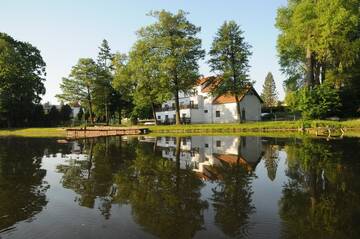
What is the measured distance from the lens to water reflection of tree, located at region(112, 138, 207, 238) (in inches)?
275

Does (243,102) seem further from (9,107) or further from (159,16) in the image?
(9,107)

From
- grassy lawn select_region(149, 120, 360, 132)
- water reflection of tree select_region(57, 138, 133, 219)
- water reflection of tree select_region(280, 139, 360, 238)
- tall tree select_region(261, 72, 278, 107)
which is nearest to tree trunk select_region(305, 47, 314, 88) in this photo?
grassy lawn select_region(149, 120, 360, 132)

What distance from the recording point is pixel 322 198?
8.96 metres

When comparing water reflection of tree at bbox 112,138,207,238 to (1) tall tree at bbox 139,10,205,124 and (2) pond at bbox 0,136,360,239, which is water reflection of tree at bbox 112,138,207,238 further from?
(1) tall tree at bbox 139,10,205,124

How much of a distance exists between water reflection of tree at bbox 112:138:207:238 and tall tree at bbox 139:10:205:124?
34.0 meters

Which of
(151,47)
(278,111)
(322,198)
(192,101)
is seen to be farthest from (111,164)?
(278,111)

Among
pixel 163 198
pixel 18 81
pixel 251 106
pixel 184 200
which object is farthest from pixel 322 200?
pixel 18 81

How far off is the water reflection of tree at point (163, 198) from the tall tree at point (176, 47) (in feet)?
112

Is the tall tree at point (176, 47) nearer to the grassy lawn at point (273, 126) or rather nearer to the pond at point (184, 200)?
the grassy lawn at point (273, 126)

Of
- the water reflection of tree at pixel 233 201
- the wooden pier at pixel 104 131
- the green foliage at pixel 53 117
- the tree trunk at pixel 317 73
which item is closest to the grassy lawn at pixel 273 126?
the wooden pier at pixel 104 131

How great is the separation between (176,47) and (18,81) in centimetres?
3248

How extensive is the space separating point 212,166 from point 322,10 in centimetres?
3439

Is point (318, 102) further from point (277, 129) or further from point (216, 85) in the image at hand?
point (216, 85)

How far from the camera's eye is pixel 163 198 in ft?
30.4
